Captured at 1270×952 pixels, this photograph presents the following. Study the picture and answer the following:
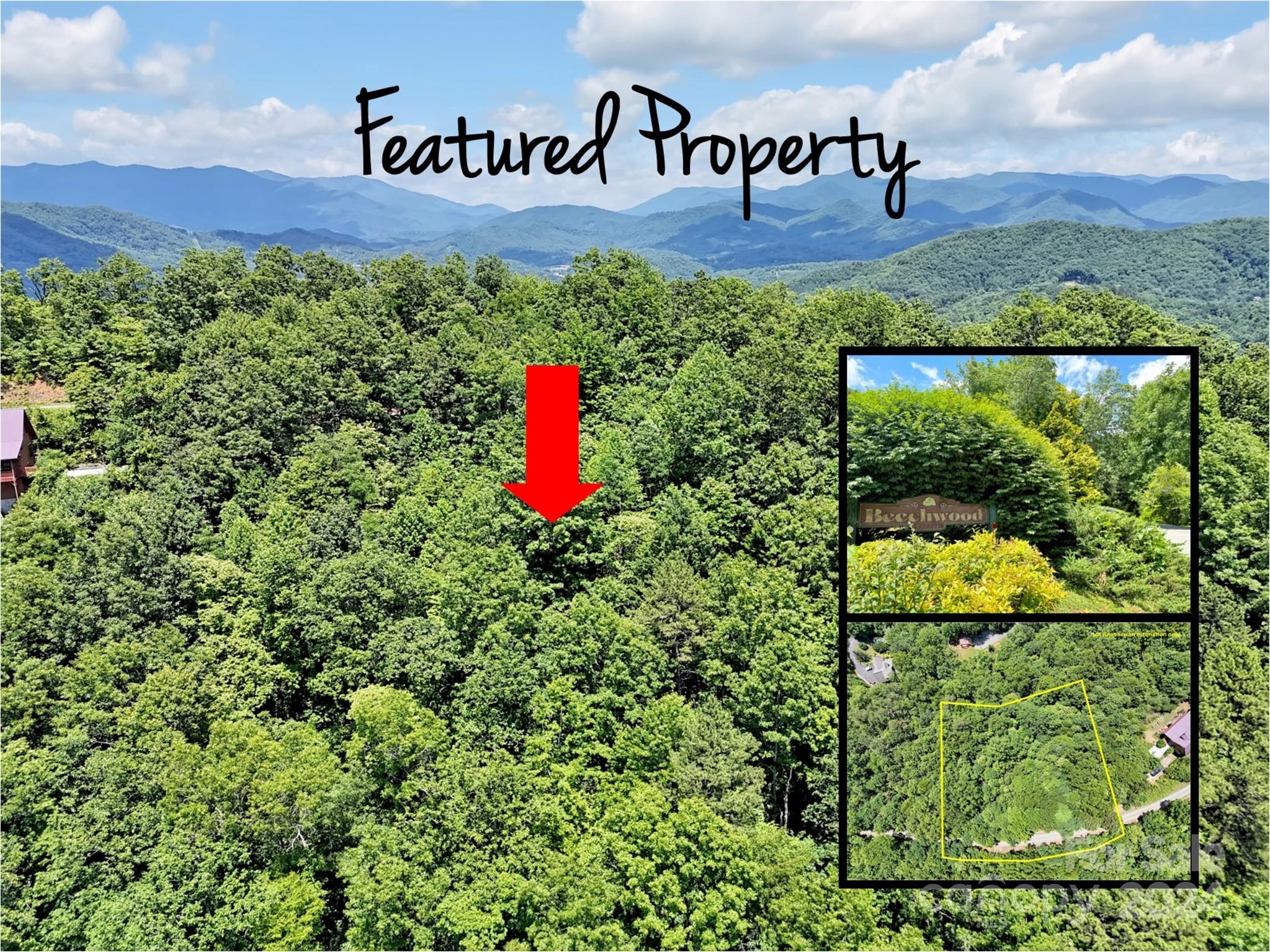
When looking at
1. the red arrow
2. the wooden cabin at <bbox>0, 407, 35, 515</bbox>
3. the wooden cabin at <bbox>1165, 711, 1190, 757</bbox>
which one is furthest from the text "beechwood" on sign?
the wooden cabin at <bbox>0, 407, 35, 515</bbox>

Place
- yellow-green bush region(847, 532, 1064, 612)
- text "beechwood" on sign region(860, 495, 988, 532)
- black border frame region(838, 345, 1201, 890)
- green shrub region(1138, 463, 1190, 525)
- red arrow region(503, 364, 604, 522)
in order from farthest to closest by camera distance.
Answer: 1. red arrow region(503, 364, 604, 522)
2. green shrub region(1138, 463, 1190, 525)
3. text "beechwood" on sign region(860, 495, 988, 532)
4. yellow-green bush region(847, 532, 1064, 612)
5. black border frame region(838, 345, 1201, 890)

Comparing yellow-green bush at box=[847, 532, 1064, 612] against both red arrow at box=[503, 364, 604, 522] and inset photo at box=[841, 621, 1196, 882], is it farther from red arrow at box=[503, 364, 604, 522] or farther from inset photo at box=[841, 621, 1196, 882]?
red arrow at box=[503, 364, 604, 522]

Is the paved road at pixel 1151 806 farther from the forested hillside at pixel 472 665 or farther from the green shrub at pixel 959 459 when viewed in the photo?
the forested hillside at pixel 472 665

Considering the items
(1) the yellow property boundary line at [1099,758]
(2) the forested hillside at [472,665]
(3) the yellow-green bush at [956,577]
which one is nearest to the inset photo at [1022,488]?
(3) the yellow-green bush at [956,577]

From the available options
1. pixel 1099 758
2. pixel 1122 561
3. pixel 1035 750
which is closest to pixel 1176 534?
pixel 1122 561

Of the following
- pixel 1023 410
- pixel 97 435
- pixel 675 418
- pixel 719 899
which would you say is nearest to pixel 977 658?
pixel 1023 410

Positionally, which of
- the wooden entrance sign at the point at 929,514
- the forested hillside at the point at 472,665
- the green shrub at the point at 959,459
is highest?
the green shrub at the point at 959,459

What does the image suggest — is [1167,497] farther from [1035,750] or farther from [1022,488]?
[1035,750]
